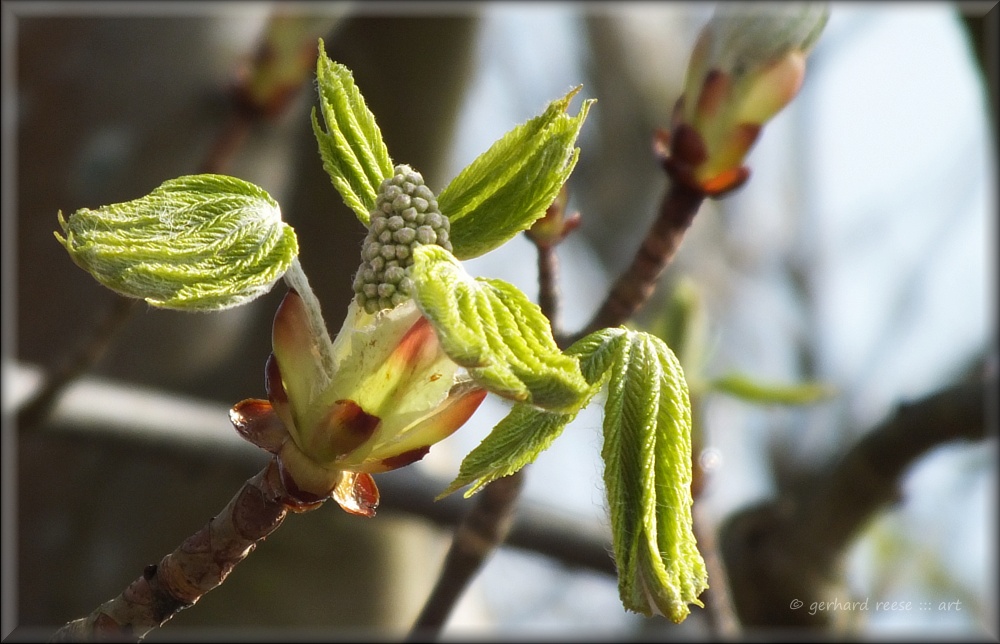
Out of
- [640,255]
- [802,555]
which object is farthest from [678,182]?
[802,555]

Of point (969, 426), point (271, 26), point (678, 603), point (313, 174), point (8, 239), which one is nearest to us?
point (678, 603)

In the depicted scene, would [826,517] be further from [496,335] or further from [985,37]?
[496,335]

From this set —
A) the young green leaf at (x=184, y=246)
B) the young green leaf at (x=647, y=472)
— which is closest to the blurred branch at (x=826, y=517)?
the young green leaf at (x=647, y=472)

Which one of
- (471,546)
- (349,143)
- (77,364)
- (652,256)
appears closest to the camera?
(349,143)

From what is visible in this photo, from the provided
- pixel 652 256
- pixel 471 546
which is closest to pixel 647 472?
pixel 652 256

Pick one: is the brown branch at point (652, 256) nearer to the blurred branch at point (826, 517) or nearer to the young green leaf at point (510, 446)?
the young green leaf at point (510, 446)

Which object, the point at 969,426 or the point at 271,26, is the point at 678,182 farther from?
the point at 271,26
